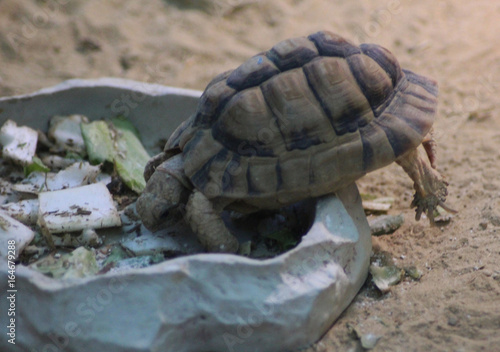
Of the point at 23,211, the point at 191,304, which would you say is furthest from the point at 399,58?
the point at 191,304

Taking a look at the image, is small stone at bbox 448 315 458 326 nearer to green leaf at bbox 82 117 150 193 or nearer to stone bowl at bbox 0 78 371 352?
stone bowl at bbox 0 78 371 352

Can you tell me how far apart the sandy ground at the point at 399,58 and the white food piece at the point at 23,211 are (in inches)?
78.2

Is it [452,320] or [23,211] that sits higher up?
[23,211]

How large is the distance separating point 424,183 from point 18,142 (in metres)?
2.92

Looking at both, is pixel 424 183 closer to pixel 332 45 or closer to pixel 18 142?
pixel 332 45

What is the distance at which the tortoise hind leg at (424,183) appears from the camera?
11.2 ft

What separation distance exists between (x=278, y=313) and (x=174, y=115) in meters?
2.30

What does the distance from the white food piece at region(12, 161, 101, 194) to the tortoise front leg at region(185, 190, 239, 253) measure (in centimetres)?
107

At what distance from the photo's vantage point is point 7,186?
12.9ft

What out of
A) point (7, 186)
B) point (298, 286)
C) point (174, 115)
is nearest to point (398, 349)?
point (298, 286)

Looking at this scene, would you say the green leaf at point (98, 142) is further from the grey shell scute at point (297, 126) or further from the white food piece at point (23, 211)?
the grey shell scute at point (297, 126)

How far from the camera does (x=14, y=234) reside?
308 cm

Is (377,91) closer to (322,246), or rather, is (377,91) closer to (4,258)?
(322,246)

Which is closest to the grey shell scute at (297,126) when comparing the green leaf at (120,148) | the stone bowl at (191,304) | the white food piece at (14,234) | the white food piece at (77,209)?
the stone bowl at (191,304)
